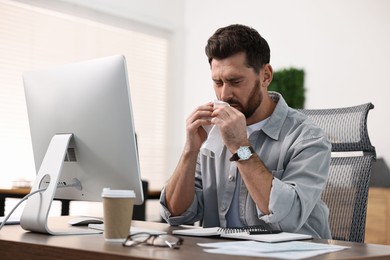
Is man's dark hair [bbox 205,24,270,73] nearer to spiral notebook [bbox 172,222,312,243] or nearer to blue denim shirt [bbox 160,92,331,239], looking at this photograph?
blue denim shirt [bbox 160,92,331,239]

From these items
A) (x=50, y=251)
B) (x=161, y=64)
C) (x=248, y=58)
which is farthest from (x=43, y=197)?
(x=161, y=64)

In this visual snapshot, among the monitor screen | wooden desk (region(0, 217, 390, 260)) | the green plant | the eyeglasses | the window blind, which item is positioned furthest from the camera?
the green plant

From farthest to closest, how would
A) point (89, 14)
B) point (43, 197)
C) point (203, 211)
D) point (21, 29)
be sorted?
1. point (89, 14)
2. point (21, 29)
3. point (203, 211)
4. point (43, 197)

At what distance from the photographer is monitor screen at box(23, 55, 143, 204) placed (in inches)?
57.1

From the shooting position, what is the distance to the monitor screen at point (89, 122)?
145cm

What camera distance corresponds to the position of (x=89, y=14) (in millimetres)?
5238

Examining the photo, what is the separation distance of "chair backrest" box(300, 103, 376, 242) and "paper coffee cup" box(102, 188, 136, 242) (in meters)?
0.84

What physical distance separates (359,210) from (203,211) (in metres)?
0.49

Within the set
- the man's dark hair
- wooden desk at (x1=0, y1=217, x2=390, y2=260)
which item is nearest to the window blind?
the man's dark hair

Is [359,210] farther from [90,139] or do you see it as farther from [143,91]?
[143,91]

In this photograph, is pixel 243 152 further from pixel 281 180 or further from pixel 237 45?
pixel 237 45

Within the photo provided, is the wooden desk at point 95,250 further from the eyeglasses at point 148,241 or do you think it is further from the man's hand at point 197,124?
the man's hand at point 197,124

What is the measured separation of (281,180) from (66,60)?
11.9ft

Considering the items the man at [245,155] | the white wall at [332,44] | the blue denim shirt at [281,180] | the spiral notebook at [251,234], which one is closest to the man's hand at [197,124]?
the man at [245,155]
